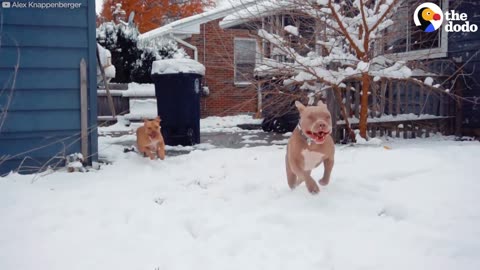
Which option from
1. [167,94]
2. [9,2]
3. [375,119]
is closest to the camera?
[9,2]

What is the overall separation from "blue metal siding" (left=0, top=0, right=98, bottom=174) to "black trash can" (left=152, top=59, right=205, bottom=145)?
5.74 feet

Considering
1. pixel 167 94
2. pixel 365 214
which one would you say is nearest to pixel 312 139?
pixel 365 214

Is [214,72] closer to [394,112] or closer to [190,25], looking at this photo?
[190,25]

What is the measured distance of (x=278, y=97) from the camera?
6.91 metres

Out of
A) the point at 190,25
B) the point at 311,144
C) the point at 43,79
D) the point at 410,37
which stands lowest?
the point at 311,144

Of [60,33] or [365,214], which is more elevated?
[60,33]

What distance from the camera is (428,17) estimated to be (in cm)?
746

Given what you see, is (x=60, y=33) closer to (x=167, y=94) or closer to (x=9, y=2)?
(x=9, y=2)

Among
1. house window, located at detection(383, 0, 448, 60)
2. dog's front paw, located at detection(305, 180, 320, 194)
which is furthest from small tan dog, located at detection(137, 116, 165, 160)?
house window, located at detection(383, 0, 448, 60)

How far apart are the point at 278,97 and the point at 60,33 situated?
3.56 m

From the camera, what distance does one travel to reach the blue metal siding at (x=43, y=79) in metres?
4.21

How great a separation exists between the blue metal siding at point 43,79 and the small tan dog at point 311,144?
2456 millimetres

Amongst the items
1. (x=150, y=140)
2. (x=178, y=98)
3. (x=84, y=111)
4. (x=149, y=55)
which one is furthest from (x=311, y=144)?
(x=149, y=55)

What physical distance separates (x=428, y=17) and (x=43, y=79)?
20.7 ft
